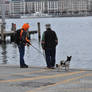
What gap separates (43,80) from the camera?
12562 millimetres

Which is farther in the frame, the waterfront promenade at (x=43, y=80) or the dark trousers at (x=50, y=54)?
the dark trousers at (x=50, y=54)

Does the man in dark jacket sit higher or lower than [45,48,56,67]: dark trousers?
higher

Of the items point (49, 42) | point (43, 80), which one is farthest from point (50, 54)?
point (43, 80)

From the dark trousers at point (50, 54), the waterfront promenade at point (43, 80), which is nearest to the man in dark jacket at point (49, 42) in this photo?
the dark trousers at point (50, 54)

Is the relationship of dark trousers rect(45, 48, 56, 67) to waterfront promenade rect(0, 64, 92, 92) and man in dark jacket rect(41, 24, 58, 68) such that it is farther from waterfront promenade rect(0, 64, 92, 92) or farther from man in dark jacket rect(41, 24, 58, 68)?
waterfront promenade rect(0, 64, 92, 92)

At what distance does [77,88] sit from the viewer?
1109cm

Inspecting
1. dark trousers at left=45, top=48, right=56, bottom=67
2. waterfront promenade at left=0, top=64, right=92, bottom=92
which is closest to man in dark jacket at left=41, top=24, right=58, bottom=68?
dark trousers at left=45, top=48, right=56, bottom=67

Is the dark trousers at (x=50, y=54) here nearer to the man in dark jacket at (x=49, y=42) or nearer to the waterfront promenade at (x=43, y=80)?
the man in dark jacket at (x=49, y=42)

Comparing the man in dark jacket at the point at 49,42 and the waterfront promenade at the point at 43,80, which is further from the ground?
the man in dark jacket at the point at 49,42

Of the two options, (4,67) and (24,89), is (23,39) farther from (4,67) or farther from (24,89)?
(24,89)

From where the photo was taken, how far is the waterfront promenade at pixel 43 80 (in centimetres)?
1109

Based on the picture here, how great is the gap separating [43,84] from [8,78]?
1.51m

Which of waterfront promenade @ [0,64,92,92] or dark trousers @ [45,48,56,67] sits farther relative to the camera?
dark trousers @ [45,48,56,67]

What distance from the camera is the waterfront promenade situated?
11.1 metres
